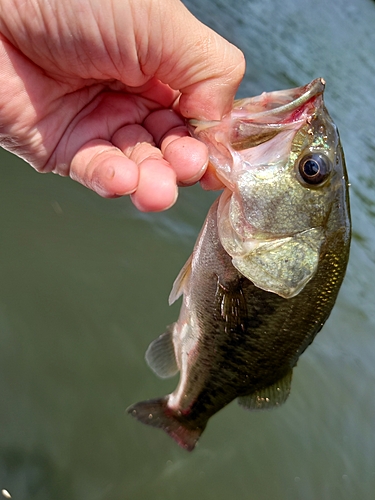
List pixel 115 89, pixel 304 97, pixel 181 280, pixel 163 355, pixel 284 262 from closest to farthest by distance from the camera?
pixel 304 97, pixel 284 262, pixel 115 89, pixel 181 280, pixel 163 355

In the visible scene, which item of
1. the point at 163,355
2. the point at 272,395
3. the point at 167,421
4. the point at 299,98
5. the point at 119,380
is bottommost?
the point at 119,380

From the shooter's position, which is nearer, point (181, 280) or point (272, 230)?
point (272, 230)

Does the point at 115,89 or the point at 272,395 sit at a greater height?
the point at 115,89

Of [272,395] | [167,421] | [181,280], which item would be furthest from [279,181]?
[167,421]

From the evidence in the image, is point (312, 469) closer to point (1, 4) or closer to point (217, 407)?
point (217, 407)

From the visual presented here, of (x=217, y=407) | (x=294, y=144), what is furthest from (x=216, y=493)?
(x=294, y=144)

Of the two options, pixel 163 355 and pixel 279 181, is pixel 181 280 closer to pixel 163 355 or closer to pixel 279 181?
pixel 163 355

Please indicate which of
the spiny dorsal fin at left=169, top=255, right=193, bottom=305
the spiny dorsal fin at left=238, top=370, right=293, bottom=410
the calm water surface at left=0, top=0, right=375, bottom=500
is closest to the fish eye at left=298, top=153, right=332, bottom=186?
the spiny dorsal fin at left=169, top=255, right=193, bottom=305

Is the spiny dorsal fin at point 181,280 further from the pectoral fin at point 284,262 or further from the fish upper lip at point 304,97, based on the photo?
the fish upper lip at point 304,97
